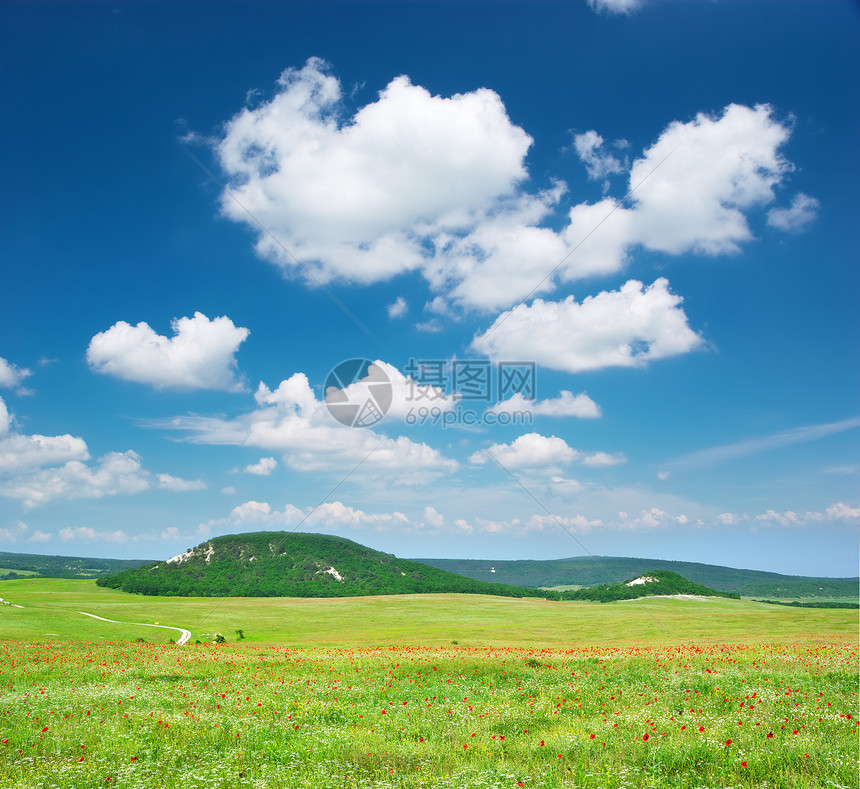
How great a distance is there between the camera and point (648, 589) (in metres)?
170

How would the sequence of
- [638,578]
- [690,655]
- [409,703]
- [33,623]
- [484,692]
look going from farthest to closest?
[638,578] < [33,623] < [690,655] < [484,692] < [409,703]

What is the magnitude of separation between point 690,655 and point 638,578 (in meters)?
183

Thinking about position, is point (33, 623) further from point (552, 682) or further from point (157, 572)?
point (157, 572)

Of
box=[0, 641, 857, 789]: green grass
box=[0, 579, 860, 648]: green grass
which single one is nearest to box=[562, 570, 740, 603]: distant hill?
box=[0, 579, 860, 648]: green grass

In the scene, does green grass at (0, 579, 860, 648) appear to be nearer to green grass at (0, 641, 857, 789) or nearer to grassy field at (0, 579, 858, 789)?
grassy field at (0, 579, 858, 789)

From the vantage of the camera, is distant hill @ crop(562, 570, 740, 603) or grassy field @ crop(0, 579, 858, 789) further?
distant hill @ crop(562, 570, 740, 603)

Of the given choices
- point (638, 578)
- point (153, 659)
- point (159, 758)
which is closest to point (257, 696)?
point (159, 758)

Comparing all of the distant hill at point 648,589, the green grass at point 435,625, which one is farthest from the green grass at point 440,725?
the distant hill at point 648,589

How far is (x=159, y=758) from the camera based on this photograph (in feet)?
36.5

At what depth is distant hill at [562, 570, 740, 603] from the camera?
165m

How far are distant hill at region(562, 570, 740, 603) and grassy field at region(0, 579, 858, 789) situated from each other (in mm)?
153122

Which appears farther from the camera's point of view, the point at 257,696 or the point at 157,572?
the point at 157,572

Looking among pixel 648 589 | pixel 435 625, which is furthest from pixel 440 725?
pixel 648 589

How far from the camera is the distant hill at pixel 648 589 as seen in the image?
165 meters
